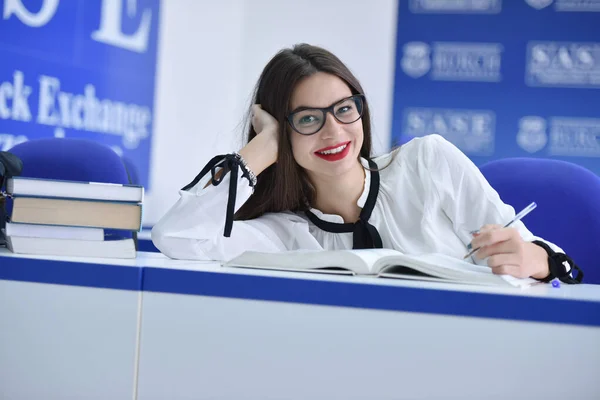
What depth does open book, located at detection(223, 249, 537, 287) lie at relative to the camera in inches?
46.2

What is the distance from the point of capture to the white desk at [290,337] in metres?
0.99

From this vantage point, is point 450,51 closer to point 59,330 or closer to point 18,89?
point 18,89

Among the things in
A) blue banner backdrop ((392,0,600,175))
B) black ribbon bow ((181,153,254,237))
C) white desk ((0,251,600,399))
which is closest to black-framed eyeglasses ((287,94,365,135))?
black ribbon bow ((181,153,254,237))

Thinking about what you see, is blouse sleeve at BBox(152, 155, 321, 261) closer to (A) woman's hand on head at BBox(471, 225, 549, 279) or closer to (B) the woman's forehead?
(B) the woman's forehead

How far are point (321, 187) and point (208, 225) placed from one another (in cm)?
39

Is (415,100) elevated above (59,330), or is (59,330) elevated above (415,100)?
(415,100)

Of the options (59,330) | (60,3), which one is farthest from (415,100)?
(59,330)

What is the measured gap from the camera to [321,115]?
1849 mm

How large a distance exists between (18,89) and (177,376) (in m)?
2.54

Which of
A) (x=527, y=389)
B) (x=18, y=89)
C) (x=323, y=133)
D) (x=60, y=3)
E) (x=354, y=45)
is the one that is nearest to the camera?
(x=527, y=389)

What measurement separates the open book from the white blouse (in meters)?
0.40

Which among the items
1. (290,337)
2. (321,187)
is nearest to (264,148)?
(321,187)

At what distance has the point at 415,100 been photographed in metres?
5.05

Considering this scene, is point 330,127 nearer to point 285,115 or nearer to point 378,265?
point 285,115
